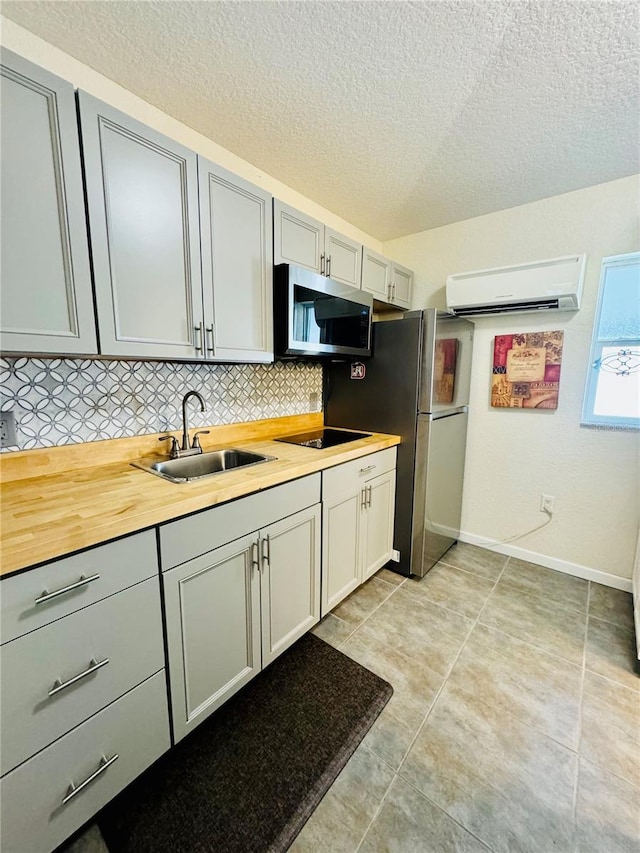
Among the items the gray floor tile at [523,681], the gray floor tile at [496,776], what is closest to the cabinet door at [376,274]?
the gray floor tile at [523,681]

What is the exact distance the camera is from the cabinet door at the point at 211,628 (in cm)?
110

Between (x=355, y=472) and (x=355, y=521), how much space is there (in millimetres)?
293

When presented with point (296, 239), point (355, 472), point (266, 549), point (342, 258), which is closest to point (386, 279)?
point (342, 258)

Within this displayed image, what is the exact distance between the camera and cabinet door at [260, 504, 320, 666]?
55.6 inches

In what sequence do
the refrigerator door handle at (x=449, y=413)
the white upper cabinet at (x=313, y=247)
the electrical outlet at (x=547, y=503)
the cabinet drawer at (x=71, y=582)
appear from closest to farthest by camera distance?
1. the cabinet drawer at (x=71, y=582)
2. the white upper cabinet at (x=313, y=247)
3. the refrigerator door handle at (x=449, y=413)
4. the electrical outlet at (x=547, y=503)

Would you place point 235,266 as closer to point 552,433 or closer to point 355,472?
point 355,472

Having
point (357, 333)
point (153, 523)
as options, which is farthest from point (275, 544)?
point (357, 333)

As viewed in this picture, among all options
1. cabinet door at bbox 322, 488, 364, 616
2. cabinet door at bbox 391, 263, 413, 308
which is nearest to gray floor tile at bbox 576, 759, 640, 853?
cabinet door at bbox 322, 488, 364, 616

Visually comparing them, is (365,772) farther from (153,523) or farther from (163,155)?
(163,155)

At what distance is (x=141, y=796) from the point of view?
42.8 inches

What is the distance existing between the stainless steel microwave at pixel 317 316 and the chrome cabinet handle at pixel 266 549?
0.91m

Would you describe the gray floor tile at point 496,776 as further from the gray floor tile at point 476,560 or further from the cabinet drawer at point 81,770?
the gray floor tile at point 476,560

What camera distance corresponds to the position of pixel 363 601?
2.05m

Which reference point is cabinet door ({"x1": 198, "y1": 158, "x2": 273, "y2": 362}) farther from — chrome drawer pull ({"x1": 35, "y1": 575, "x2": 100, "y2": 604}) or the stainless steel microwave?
chrome drawer pull ({"x1": 35, "y1": 575, "x2": 100, "y2": 604})
